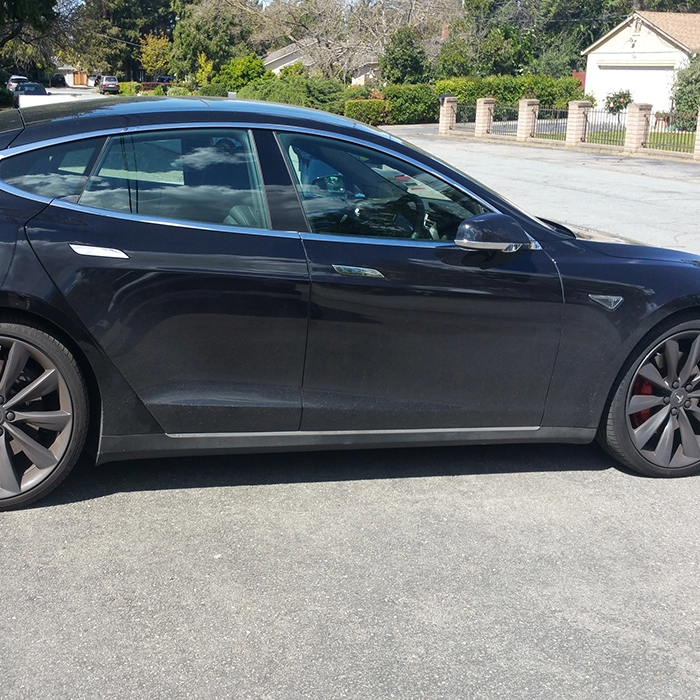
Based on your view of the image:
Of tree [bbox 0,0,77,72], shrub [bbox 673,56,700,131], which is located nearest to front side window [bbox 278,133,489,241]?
tree [bbox 0,0,77,72]

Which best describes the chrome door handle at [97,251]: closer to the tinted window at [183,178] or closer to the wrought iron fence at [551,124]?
the tinted window at [183,178]

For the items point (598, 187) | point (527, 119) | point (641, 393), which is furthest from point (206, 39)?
point (641, 393)

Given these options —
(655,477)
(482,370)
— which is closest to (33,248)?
(482,370)

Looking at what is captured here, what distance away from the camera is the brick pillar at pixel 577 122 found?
32.3 m

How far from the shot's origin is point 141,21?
326 feet

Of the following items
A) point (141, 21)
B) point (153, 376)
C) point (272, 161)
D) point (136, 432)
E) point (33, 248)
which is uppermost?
point (141, 21)

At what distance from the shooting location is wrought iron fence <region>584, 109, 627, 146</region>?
108ft

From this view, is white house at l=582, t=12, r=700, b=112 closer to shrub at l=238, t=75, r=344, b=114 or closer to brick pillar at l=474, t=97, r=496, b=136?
brick pillar at l=474, t=97, r=496, b=136

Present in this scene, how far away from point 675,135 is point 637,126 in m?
1.87

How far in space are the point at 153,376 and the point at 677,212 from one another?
13.6m

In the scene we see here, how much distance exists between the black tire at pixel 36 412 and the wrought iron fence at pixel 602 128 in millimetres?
31607

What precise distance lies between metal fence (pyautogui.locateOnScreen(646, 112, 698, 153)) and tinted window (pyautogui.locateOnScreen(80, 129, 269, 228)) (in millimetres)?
27320

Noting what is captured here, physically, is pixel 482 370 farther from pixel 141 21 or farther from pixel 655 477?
pixel 141 21

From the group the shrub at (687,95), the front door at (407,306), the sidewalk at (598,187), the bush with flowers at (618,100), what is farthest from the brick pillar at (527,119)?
the front door at (407,306)
